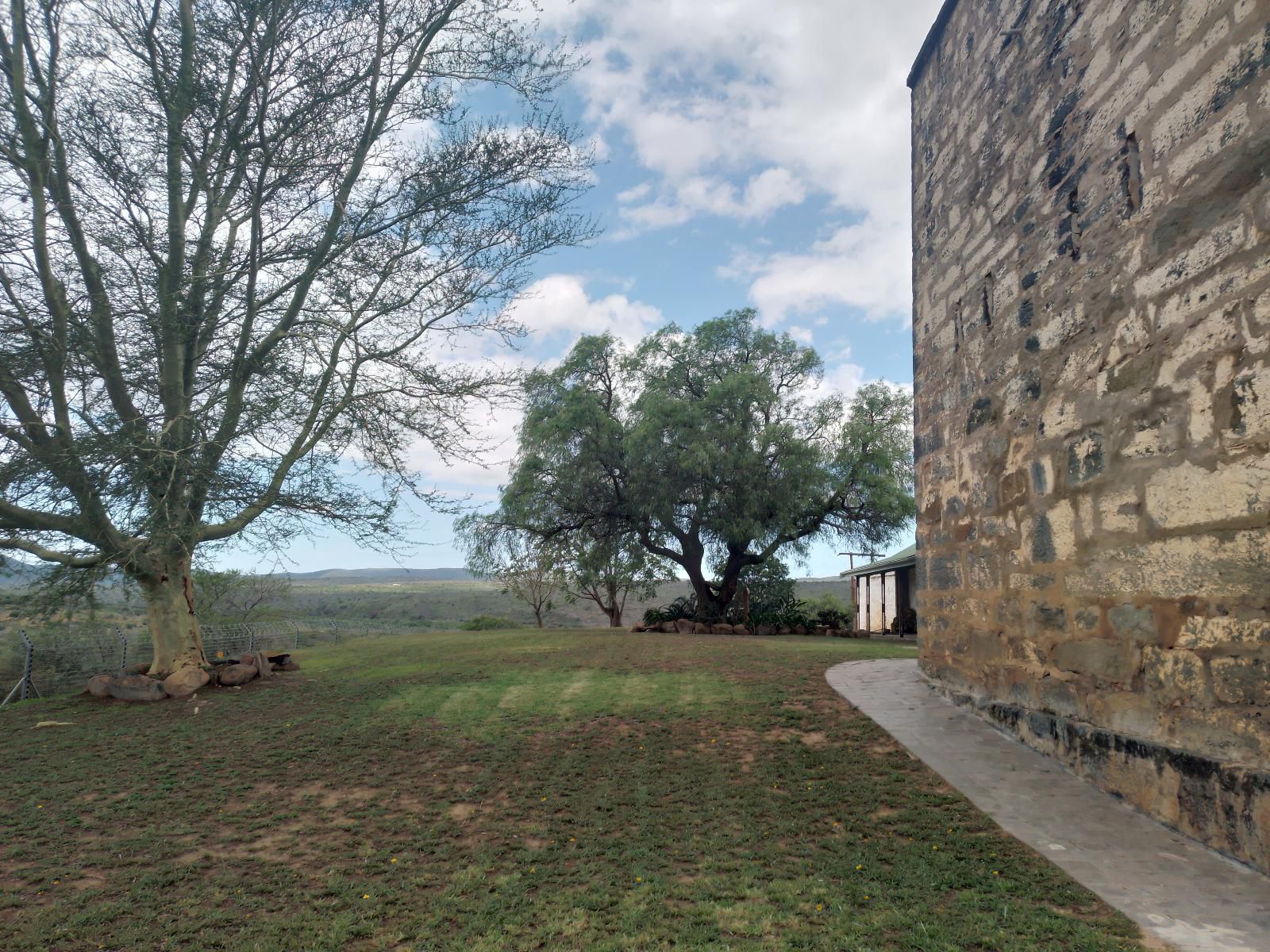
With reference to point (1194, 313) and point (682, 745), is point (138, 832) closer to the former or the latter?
point (682, 745)

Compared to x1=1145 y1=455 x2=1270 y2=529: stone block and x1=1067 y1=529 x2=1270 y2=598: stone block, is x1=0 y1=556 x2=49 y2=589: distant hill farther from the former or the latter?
x1=1145 y1=455 x2=1270 y2=529: stone block

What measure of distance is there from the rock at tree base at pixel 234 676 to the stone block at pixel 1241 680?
994 cm

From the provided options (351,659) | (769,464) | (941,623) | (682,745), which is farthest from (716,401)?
(682,745)

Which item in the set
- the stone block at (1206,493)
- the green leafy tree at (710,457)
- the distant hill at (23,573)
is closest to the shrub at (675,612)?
the green leafy tree at (710,457)

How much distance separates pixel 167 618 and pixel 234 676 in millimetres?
1128

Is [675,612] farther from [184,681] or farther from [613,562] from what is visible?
[184,681]

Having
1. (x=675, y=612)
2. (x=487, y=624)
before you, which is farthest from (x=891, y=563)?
(x=487, y=624)

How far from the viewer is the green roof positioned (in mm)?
19812

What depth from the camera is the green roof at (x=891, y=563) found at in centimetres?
1981

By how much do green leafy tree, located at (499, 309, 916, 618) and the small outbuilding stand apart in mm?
1898

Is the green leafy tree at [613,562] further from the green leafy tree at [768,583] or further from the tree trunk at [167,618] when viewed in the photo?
the tree trunk at [167,618]

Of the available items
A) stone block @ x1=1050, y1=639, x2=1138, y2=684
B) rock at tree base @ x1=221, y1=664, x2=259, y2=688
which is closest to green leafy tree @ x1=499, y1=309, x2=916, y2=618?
rock at tree base @ x1=221, y1=664, x2=259, y2=688

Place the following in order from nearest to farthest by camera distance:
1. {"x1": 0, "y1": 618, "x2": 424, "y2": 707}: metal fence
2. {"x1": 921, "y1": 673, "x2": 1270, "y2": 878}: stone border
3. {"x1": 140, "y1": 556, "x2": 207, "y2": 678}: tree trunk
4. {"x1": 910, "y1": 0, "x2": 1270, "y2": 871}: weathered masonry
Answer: {"x1": 921, "y1": 673, "x2": 1270, "y2": 878}: stone border < {"x1": 910, "y1": 0, "x2": 1270, "y2": 871}: weathered masonry < {"x1": 140, "y1": 556, "x2": 207, "y2": 678}: tree trunk < {"x1": 0, "y1": 618, "x2": 424, "y2": 707}: metal fence

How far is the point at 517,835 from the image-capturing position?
4.13 metres
